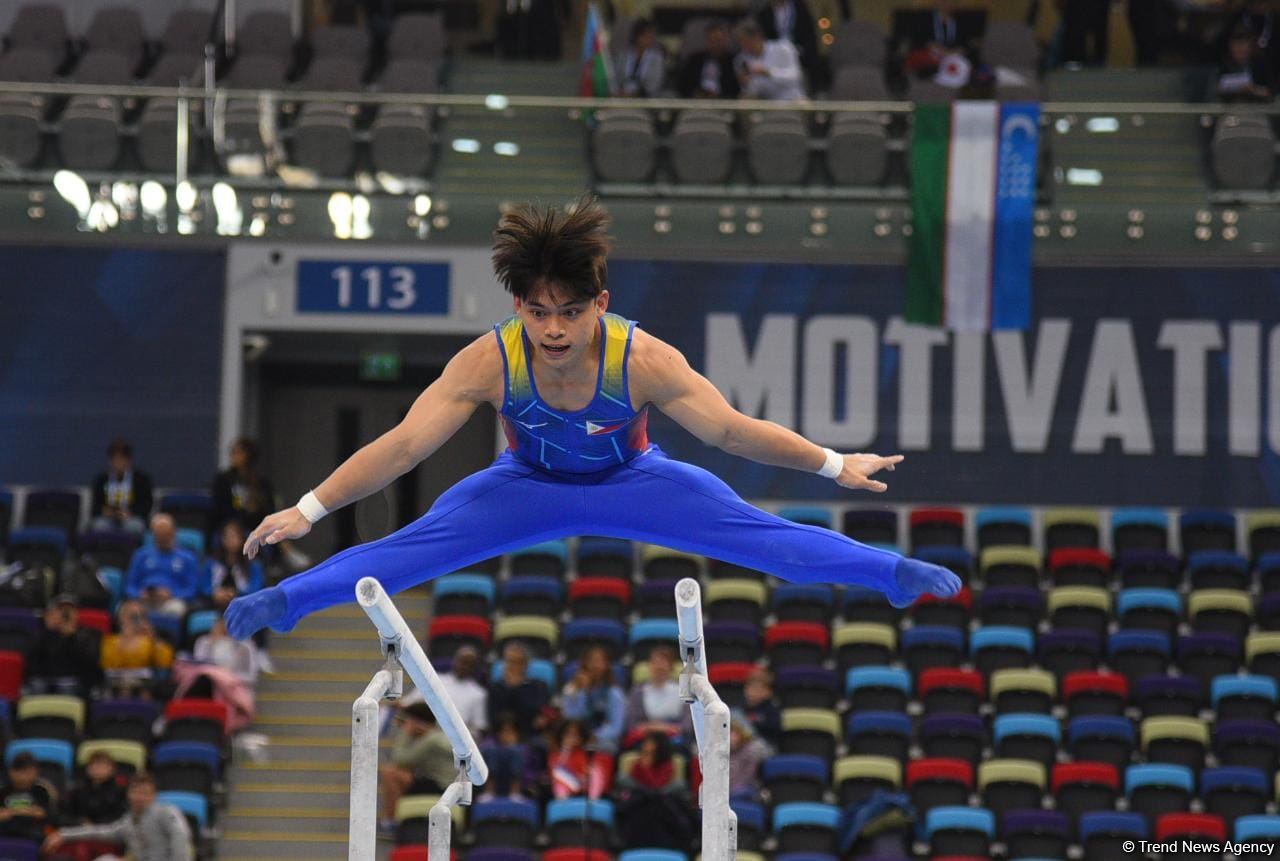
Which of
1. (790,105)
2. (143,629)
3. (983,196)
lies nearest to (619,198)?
(790,105)

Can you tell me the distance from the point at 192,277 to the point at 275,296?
791 mm

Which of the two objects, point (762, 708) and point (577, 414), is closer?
point (577, 414)

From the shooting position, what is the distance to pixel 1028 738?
12.9 m

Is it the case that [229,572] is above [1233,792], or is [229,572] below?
above

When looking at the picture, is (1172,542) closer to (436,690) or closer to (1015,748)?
(1015,748)

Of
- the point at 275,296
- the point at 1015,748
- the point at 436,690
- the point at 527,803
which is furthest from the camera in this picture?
the point at 275,296

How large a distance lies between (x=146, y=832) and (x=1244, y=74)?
1080 centimetres

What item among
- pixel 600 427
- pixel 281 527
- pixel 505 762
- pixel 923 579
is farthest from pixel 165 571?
pixel 923 579

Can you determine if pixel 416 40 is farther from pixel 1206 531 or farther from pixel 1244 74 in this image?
pixel 1206 531

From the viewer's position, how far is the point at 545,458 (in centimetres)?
602

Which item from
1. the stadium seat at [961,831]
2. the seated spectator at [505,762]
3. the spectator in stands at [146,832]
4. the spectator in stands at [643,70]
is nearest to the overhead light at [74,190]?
the spectator in stands at [643,70]

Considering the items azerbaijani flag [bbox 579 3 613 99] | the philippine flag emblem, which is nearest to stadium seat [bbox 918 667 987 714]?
azerbaijani flag [bbox 579 3 613 99]

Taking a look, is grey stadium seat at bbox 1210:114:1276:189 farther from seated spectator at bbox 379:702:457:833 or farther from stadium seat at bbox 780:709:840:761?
seated spectator at bbox 379:702:457:833

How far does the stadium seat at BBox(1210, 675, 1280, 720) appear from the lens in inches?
523
